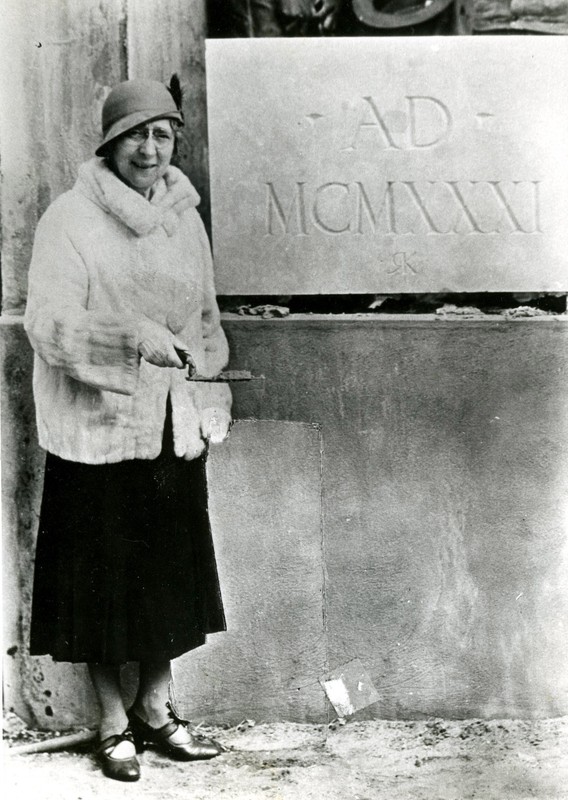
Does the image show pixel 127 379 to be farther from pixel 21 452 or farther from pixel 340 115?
pixel 340 115

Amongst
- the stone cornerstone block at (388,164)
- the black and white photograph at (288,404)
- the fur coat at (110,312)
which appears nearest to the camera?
the fur coat at (110,312)

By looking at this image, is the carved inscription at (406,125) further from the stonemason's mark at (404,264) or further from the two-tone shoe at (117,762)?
the two-tone shoe at (117,762)

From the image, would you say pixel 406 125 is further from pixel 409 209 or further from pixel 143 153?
pixel 143 153

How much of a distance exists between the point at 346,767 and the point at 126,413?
1.54 m

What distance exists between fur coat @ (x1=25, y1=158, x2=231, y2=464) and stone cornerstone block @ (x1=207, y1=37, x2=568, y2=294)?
0.22 m

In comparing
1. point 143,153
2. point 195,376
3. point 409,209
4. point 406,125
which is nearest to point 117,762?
point 195,376

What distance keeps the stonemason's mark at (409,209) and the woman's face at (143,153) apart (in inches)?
16.9

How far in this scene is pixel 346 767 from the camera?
150 inches

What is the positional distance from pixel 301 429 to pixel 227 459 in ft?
0.99

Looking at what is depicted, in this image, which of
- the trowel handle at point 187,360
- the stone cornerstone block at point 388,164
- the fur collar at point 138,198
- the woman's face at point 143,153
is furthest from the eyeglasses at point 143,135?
the trowel handle at point 187,360

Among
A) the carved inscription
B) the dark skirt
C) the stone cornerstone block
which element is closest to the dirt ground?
the dark skirt

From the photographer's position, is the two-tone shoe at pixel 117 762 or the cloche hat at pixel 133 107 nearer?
the cloche hat at pixel 133 107

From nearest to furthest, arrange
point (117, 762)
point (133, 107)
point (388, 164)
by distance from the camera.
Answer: point (133, 107) → point (117, 762) → point (388, 164)

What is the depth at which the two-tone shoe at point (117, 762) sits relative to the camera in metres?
3.71
